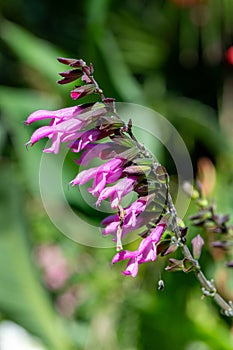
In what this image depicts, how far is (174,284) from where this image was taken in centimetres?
106

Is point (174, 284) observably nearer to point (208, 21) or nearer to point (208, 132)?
point (208, 132)

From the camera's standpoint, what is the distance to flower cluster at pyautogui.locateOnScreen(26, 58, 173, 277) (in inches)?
17.7

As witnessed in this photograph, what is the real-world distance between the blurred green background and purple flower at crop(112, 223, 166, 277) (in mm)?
416

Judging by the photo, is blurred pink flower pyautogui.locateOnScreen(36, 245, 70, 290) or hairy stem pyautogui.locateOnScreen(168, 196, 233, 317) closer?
hairy stem pyautogui.locateOnScreen(168, 196, 233, 317)

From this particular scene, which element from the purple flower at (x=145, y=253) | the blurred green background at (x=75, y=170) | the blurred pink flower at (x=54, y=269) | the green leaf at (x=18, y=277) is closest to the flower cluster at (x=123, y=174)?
the purple flower at (x=145, y=253)

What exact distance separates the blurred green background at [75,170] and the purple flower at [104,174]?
1.36ft

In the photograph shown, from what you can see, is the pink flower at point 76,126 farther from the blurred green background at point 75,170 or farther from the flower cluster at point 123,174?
the blurred green background at point 75,170

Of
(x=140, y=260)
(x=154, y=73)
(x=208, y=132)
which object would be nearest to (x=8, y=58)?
(x=154, y=73)

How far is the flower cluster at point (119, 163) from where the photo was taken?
0.45 m

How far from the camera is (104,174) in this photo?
1.55 ft

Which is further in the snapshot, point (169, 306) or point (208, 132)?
point (208, 132)

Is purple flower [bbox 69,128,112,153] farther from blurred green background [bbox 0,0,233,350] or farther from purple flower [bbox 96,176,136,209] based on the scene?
blurred green background [bbox 0,0,233,350]

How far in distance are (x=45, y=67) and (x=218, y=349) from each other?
3.56 ft

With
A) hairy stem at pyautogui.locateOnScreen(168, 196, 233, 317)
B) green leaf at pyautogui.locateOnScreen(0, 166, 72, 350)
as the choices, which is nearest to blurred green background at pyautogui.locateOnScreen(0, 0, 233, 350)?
green leaf at pyautogui.locateOnScreen(0, 166, 72, 350)
